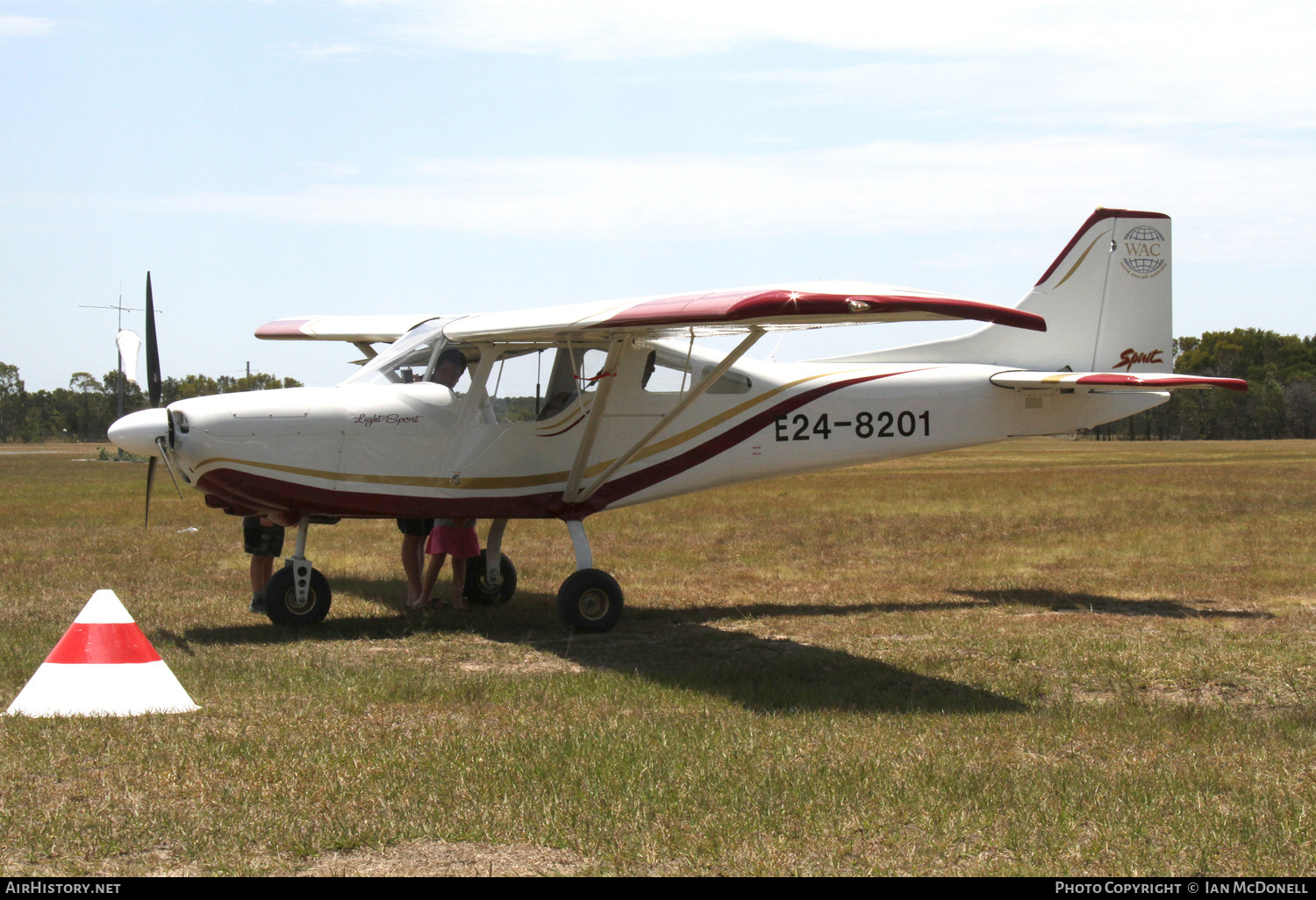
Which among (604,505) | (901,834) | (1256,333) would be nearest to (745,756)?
(901,834)

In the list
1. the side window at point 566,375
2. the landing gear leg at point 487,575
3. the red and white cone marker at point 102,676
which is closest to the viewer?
the red and white cone marker at point 102,676

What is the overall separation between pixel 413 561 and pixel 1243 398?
10740 cm

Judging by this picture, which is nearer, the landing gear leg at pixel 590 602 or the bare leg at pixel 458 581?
the landing gear leg at pixel 590 602

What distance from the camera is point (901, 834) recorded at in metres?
4.51

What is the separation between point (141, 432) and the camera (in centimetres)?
883

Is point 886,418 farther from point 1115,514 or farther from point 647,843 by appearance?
point 1115,514

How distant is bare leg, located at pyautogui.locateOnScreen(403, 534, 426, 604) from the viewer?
10805 mm

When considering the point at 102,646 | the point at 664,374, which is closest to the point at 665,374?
the point at 664,374

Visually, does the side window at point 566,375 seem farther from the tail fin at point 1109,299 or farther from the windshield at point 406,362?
the tail fin at point 1109,299

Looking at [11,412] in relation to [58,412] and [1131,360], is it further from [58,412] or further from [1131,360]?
[1131,360]

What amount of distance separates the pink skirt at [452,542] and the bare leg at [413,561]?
275mm

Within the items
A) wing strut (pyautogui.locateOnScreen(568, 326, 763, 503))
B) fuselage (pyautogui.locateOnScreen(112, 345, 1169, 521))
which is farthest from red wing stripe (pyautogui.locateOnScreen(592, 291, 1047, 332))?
fuselage (pyautogui.locateOnScreen(112, 345, 1169, 521))

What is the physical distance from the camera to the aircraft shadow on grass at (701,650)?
7137 mm

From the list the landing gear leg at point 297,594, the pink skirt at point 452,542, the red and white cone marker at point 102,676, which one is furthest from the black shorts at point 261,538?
the red and white cone marker at point 102,676
